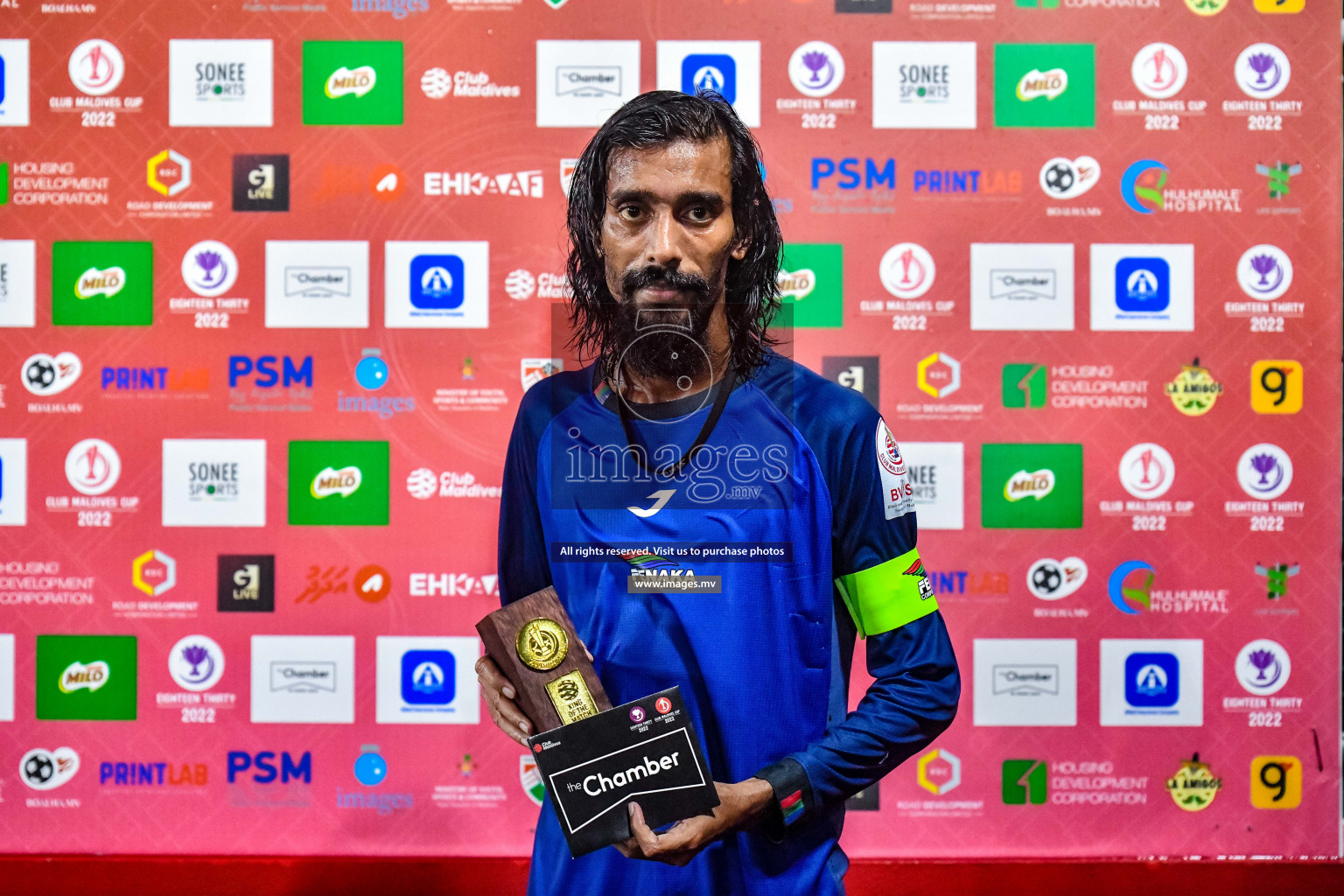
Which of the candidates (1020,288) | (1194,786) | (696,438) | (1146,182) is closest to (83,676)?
(696,438)

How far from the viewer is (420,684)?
190 cm

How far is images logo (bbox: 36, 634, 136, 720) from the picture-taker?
1.92 m

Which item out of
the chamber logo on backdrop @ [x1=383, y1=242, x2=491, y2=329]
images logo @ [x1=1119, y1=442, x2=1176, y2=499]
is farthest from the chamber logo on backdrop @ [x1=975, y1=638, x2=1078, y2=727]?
the chamber logo on backdrop @ [x1=383, y1=242, x2=491, y2=329]

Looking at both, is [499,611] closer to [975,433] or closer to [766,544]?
[766,544]

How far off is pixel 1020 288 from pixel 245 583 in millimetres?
1938

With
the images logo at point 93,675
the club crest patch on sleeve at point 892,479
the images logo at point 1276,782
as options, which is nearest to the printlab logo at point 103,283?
the images logo at point 93,675

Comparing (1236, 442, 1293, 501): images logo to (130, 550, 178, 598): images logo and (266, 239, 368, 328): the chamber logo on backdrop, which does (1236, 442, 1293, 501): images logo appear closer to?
(266, 239, 368, 328): the chamber logo on backdrop

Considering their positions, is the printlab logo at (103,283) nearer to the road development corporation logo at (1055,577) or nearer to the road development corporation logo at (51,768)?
the road development corporation logo at (51,768)

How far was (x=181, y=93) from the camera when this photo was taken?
1896 millimetres

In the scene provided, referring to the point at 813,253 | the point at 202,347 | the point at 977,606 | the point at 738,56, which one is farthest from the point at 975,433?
the point at 202,347

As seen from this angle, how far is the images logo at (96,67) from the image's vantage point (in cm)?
190

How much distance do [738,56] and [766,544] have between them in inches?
46.6

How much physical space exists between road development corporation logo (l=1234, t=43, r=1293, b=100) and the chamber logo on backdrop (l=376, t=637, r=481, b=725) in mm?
2212

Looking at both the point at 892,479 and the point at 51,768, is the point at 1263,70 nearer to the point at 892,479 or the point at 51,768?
the point at 892,479
